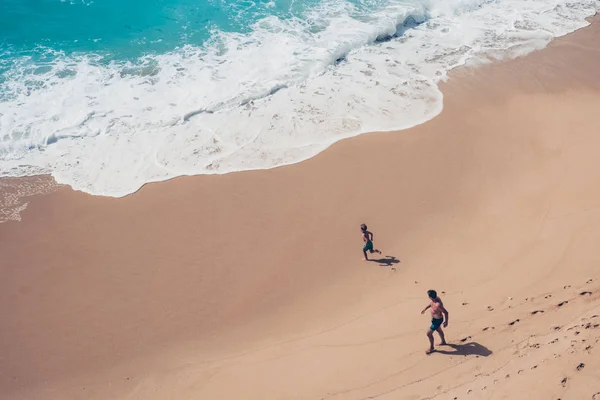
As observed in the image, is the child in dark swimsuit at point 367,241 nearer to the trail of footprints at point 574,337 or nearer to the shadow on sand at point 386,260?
the shadow on sand at point 386,260

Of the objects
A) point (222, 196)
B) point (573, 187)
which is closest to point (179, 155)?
point (222, 196)

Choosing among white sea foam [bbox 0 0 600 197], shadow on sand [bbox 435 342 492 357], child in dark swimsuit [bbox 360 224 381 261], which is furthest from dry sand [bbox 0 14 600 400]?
white sea foam [bbox 0 0 600 197]

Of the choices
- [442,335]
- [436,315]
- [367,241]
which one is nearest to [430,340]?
[442,335]

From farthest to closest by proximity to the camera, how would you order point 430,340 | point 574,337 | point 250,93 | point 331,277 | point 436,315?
1. point 250,93
2. point 331,277
3. point 430,340
4. point 436,315
5. point 574,337

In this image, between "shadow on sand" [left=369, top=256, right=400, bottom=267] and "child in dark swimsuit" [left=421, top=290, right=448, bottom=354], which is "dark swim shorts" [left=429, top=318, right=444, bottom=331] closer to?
"child in dark swimsuit" [left=421, top=290, right=448, bottom=354]

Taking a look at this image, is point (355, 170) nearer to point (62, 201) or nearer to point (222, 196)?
point (222, 196)

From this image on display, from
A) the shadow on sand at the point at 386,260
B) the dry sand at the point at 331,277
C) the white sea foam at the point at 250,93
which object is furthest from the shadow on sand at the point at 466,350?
the white sea foam at the point at 250,93

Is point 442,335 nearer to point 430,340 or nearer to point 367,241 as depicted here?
point 430,340
